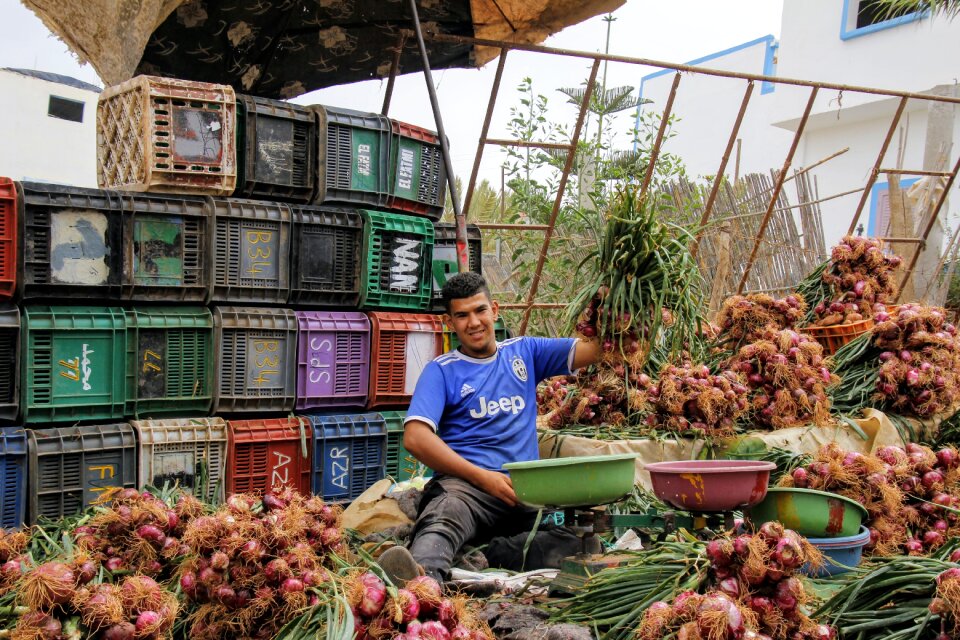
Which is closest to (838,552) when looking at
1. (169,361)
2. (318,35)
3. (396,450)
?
(396,450)

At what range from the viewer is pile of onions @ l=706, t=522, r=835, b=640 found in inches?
80.7

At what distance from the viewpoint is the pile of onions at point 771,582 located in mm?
2049

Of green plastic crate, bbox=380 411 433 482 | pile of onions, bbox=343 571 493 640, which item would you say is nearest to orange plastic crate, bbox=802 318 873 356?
green plastic crate, bbox=380 411 433 482

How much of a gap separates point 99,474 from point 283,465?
83 centimetres

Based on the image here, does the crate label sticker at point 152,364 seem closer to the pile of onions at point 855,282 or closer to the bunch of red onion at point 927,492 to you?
the bunch of red onion at point 927,492

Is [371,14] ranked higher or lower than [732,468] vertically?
higher

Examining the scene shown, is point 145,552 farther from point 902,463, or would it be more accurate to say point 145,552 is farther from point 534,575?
point 902,463

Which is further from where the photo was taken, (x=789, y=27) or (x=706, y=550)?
(x=789, y=27)

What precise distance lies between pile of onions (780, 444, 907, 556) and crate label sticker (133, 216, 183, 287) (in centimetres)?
288

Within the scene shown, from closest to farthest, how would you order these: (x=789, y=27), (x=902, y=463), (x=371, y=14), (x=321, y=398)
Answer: (x=902, y=463) → (x=321, y=398) → (x=371, y=14) → (x=789, y=27)

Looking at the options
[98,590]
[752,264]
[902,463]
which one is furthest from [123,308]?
[752,264]

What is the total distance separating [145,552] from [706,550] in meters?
1.60

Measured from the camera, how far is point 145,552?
2590 mm

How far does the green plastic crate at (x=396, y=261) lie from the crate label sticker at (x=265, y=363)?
21.2 inches
